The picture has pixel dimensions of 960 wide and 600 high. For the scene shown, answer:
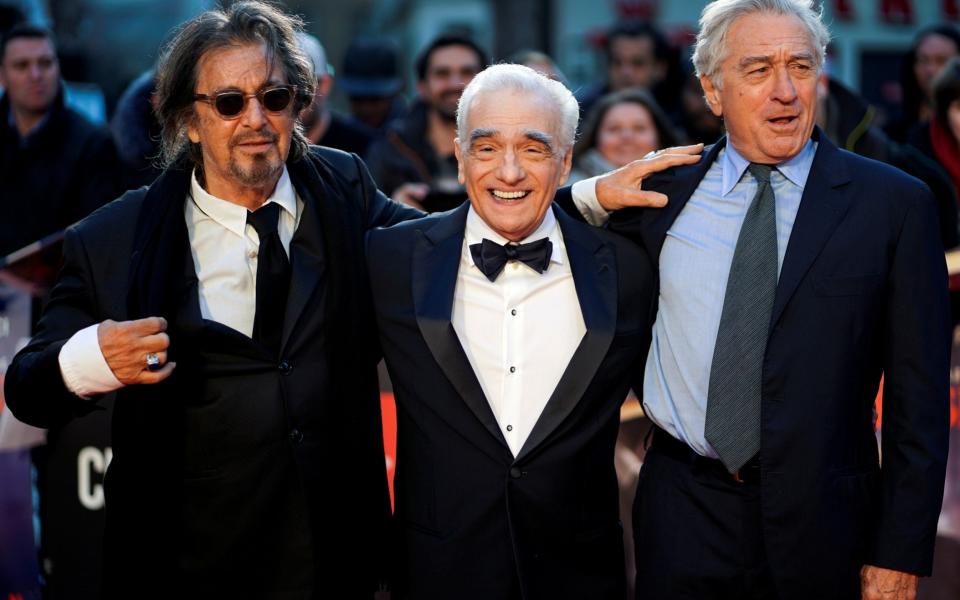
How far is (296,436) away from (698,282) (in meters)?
1.26

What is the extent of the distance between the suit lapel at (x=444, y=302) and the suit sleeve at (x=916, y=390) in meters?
1.09

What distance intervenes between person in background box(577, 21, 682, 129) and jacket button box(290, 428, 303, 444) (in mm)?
5049

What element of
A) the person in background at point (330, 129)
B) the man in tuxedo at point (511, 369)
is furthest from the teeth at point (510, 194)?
the person in background at point (330, 129)

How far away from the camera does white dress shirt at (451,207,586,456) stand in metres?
3.62

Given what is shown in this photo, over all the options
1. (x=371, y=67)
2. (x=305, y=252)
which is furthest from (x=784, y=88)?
(x=371, y=67)

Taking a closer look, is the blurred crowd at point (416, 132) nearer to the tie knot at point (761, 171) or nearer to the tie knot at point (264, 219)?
the tie knot at point (264, 219)

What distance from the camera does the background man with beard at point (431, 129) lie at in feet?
23.2

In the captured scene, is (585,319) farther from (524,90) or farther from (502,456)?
(524,90)

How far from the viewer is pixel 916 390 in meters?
3.43

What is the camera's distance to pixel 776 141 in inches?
143

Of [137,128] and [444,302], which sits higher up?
[137,128]

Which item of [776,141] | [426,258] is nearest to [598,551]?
[426,258]

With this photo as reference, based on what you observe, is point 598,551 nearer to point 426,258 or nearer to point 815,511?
point 815,511

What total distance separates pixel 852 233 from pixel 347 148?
4.59 metres
